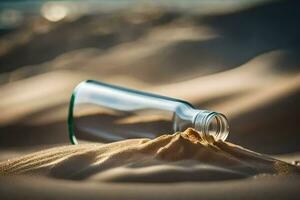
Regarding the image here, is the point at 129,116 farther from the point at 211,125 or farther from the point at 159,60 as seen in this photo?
the point at 159,60

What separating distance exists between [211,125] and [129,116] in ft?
0.74

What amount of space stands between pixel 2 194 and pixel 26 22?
1.54 m

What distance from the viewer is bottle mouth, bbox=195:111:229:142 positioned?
130 centimetres

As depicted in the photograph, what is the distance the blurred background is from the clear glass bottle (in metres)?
0.21

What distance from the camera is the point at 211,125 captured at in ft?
4.38

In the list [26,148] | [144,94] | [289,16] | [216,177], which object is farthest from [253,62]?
[216,177]

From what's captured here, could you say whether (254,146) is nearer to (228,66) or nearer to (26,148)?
(228,66)

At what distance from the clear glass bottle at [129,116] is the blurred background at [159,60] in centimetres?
21

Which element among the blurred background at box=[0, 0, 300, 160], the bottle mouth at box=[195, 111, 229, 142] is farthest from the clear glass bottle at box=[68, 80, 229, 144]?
the blurred background at box=[0, 0, 300, 160]

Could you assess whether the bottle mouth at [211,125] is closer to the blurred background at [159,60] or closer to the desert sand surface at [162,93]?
the desert sand surface at [162,93]

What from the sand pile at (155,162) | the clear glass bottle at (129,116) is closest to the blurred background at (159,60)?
the clear glass bottle at (129,116)

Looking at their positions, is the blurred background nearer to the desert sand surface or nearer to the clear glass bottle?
the desert sand surface

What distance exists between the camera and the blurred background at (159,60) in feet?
5.64

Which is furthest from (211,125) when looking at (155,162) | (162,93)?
(162,93)
